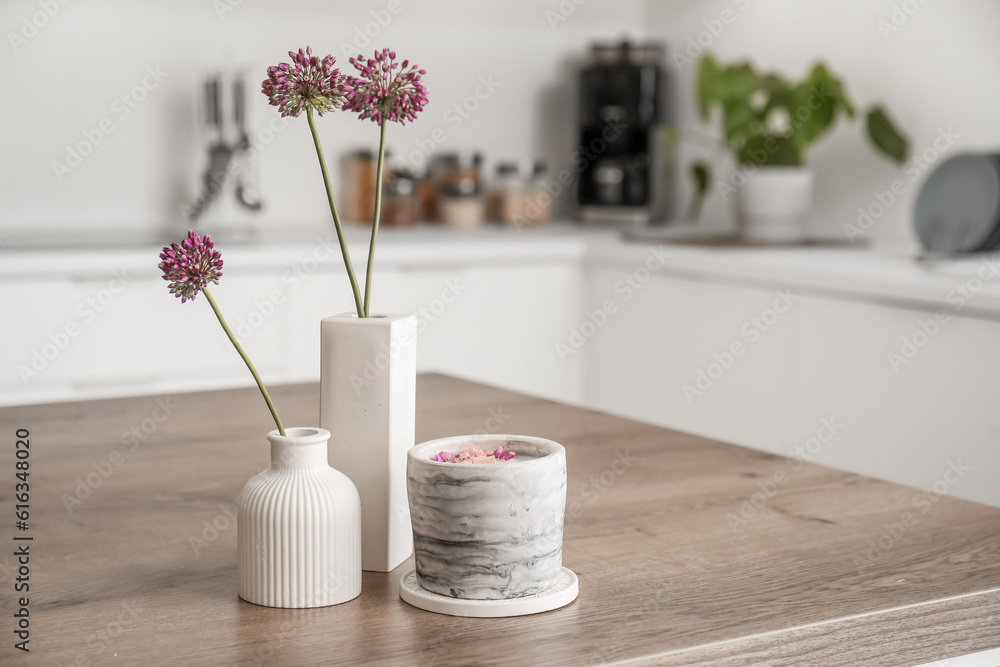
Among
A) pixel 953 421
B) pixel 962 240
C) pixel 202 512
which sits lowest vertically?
pixel 953 421

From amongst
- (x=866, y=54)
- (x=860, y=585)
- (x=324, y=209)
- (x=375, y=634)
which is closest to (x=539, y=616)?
(x=375, y=634)

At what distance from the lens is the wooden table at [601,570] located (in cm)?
60

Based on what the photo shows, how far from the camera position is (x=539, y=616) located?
65 centimetres

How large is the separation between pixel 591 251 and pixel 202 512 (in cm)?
196

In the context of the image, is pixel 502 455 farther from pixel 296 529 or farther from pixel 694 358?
pixel 694 358

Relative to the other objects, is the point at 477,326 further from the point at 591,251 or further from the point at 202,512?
the point at 202,512

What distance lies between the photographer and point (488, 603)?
2.11 ft

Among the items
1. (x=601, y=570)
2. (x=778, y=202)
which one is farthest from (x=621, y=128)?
(x=601, y=570)

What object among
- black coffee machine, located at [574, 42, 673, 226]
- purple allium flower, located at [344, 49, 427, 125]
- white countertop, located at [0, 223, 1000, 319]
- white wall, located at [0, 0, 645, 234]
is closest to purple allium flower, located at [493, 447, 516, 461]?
purple allium flower, located at [344, 49, 427, 125]

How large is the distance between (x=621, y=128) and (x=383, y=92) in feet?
8.32

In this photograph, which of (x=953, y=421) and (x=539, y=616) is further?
(x=953, y=421)

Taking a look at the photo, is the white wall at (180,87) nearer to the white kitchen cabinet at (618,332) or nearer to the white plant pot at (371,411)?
the white kitchen cabinet at (618,332)

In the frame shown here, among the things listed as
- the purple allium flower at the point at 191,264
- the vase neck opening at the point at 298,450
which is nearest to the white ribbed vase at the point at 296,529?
the vase neck opening at the point at 298,450

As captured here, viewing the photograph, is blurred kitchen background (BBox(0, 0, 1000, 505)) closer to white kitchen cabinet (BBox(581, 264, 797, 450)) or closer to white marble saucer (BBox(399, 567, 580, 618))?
white kitchen cabinet (BBox(581, 264, 797, 450))
